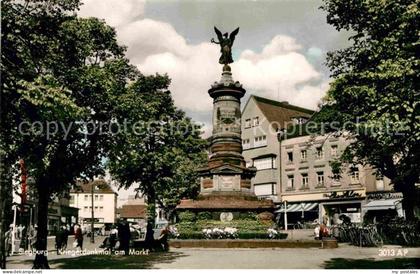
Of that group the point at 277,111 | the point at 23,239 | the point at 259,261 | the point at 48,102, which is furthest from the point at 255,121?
the point at 48,102

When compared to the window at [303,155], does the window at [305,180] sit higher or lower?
lower

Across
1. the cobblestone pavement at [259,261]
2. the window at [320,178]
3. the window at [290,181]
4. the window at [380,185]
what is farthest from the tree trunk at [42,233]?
the window at [290,181]

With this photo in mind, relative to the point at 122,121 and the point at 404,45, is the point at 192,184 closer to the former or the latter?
the point at 122,121

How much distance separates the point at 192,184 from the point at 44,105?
3370 centimetres

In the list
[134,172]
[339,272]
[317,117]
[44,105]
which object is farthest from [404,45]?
[134,172]

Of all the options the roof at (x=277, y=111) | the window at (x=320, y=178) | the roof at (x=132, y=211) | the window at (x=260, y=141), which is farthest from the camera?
the roof at (x=132, y=211)

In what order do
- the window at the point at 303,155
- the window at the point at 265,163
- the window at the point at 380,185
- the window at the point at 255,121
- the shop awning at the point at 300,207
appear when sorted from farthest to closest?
1. the window at the point at 255,121
2. the window at the point at 265,163
3. the window at the point at 303,155
4. the shop awning at the point at 300,207
5. the window at the point at 380,185

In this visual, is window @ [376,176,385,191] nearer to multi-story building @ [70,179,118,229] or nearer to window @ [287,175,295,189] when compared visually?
window @ [287,175,295,189]

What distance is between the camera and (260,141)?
61.5 meters

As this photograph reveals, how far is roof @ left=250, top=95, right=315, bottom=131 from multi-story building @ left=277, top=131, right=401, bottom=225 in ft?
14.2

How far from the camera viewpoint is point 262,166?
6078cm

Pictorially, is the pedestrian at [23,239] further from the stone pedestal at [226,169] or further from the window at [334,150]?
the window at [334,150]

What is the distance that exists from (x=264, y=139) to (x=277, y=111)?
526 cm

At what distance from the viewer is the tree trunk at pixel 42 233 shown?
1485cm
